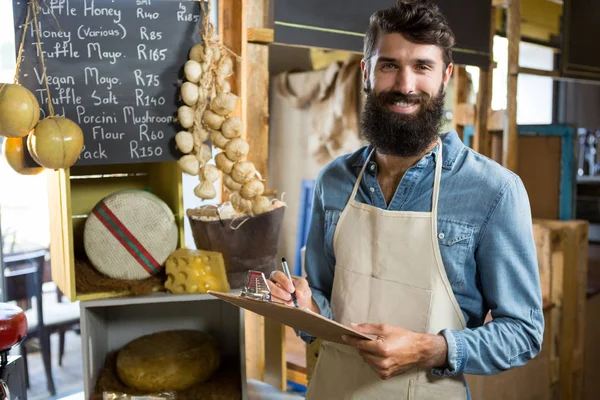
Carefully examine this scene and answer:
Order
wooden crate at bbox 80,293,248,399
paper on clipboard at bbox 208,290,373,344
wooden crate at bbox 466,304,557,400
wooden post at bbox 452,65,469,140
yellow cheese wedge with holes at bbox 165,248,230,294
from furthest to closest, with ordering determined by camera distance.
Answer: wooden post at bbox 452,65,469,140
wooden crate at bbox 466,304,557,400
wooden crate at bbox 80,293,248,399
yellow cheese wedge with holes at bbox 165,248,230,294
paper on clipboard at bbox 208,290,373,344

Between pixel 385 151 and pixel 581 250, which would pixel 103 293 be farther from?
pixel 581 250

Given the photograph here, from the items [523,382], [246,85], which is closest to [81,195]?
[246,85]

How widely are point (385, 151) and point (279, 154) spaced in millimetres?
3206

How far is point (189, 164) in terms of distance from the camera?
175 cm

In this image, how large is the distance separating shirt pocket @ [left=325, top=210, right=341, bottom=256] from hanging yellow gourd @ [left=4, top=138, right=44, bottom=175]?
0.80 m

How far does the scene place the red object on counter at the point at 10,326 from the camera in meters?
1.44

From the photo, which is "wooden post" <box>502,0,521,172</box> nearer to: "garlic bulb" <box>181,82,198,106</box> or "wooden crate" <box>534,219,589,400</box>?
"wooden crate" <box>534,219,589,400</box>

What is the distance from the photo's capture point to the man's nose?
1.44 m

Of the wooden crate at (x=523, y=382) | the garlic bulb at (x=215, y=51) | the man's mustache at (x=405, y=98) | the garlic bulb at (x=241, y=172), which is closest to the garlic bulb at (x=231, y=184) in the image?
the garlic bulb at (x=241, y=172)

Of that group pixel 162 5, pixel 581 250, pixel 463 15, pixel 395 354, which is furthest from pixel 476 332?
pixel 581 250

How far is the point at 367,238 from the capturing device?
1547 millimetres

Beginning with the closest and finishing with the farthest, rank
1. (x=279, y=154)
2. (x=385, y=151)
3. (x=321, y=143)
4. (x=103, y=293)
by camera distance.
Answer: (x=385, y=151) < (x=103, y=293) < (x=321, y=143) < (x=279, y=154)

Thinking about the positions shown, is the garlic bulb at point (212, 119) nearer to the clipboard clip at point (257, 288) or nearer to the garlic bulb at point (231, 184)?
the garlic bulb at point (231, 184)

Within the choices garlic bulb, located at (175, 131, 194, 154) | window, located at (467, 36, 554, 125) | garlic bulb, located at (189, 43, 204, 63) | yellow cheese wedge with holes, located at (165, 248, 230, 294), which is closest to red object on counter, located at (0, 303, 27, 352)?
yellow cheese wedge with holes, located at (165, 248, 230, 294)
